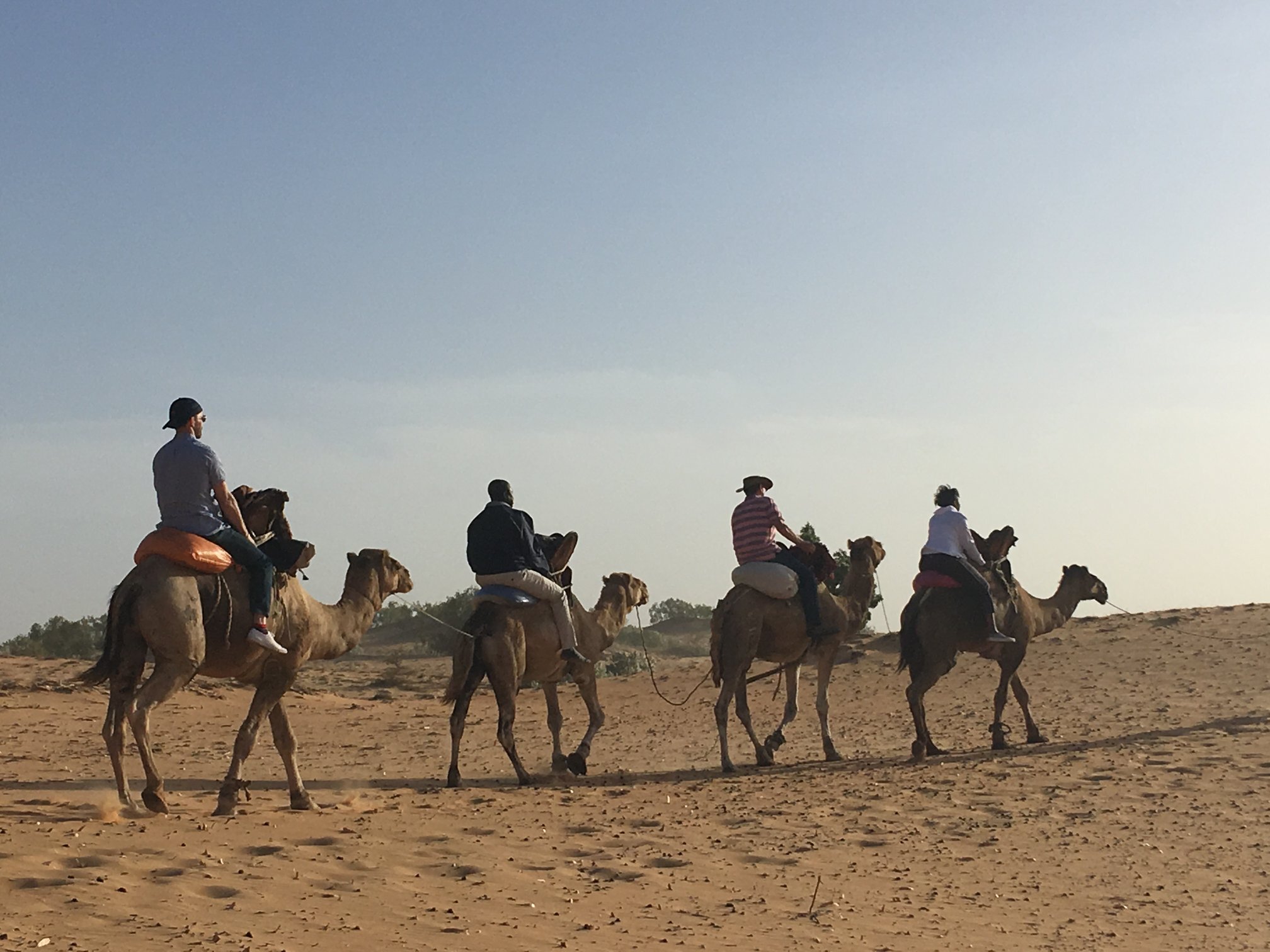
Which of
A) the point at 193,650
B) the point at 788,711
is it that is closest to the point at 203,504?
the point at 193,650

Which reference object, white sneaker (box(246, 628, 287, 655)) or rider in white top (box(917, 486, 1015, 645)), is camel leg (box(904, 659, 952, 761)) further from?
white sneaker (box(246, 628, 287, 655))

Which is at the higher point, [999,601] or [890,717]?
[999,601]

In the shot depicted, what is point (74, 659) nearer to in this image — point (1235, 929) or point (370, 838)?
point (370, 838)

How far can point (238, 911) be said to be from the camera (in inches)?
308

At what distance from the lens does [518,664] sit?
1348 centimetres

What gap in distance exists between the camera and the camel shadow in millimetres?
13148

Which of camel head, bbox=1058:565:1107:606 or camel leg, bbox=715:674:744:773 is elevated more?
camel head, bbox=1058:565:1107:606

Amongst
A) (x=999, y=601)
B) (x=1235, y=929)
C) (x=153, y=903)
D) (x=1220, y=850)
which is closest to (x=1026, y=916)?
(x=1235, y=929)

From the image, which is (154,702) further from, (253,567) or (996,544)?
(996,544)

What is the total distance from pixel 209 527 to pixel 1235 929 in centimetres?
772

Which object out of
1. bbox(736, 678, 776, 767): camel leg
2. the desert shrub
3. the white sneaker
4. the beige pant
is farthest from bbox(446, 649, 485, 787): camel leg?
the desert shrub

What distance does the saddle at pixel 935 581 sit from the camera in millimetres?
15648

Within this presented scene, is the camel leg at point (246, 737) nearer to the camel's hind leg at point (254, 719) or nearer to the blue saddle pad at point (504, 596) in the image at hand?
the camel's hind leg at point (254, 719)

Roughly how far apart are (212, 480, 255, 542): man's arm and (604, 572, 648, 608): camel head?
20.6 feet
